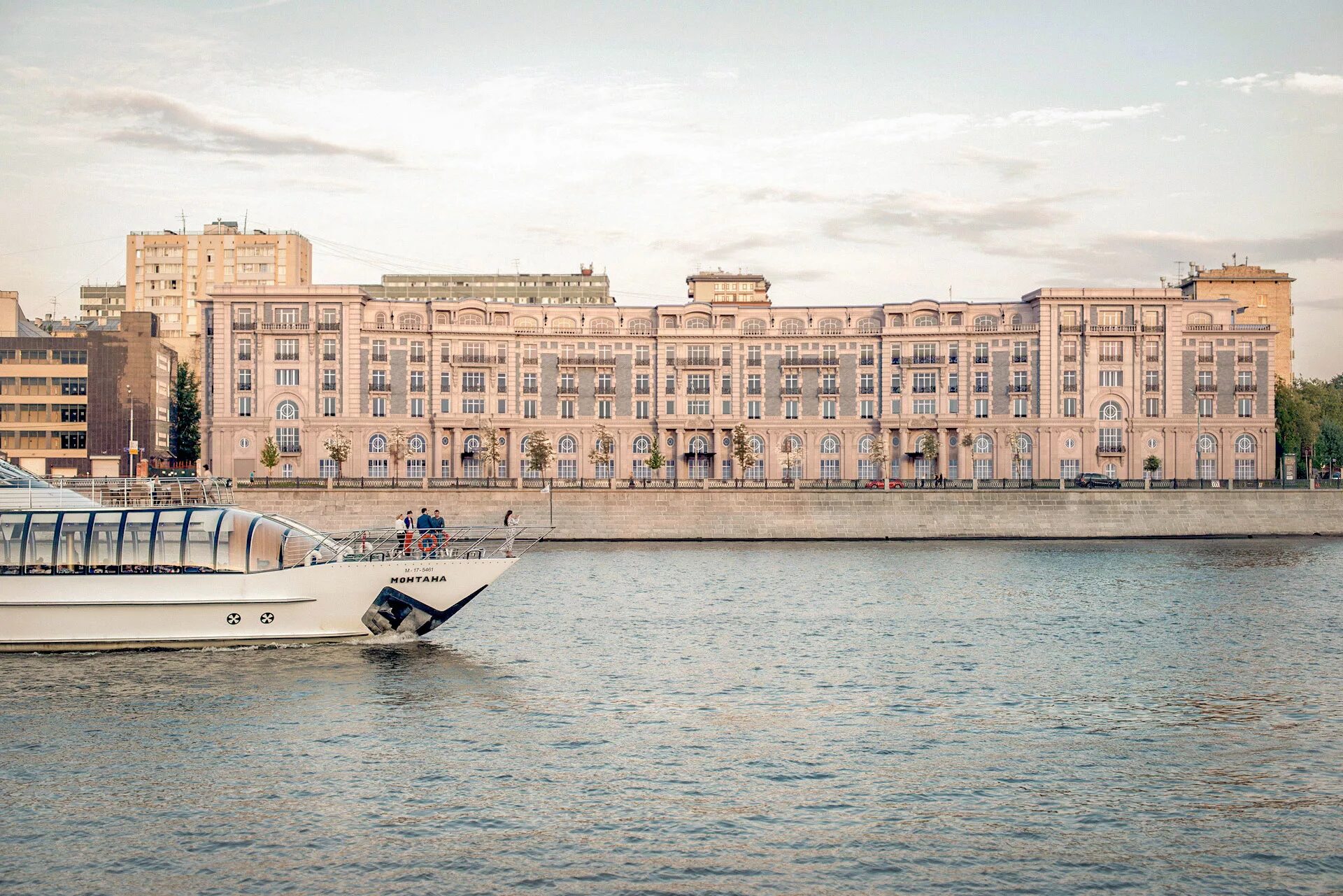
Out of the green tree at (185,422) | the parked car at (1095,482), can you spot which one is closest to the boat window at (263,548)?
the parked car at (1095,482)

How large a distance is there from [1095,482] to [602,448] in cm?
4353

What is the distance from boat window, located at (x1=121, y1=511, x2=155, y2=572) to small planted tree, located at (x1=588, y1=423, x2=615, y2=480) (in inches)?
3215

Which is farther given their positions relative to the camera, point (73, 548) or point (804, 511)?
point (804, 511)

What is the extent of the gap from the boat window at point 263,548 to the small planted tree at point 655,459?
81471 millimetres

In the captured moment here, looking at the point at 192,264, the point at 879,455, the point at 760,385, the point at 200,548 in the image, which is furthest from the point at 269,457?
the point at 192,264

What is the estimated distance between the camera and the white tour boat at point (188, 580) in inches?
1460

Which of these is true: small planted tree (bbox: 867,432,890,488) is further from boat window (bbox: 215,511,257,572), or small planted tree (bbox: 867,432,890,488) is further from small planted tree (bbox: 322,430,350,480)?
boat window (bbox: 215,511,257,572)

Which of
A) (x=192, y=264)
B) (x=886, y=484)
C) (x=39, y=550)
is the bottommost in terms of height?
(x=39, y=550)

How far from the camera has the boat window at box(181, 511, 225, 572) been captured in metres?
37.5

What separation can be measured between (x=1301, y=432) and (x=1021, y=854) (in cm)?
13115

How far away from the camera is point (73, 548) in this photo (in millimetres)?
37531

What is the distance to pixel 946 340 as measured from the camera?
12244 centimetres

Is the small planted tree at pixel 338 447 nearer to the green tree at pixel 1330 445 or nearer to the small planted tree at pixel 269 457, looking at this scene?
the small planted tree at pixel 269 457

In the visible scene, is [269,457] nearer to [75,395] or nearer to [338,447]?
[338,447]
